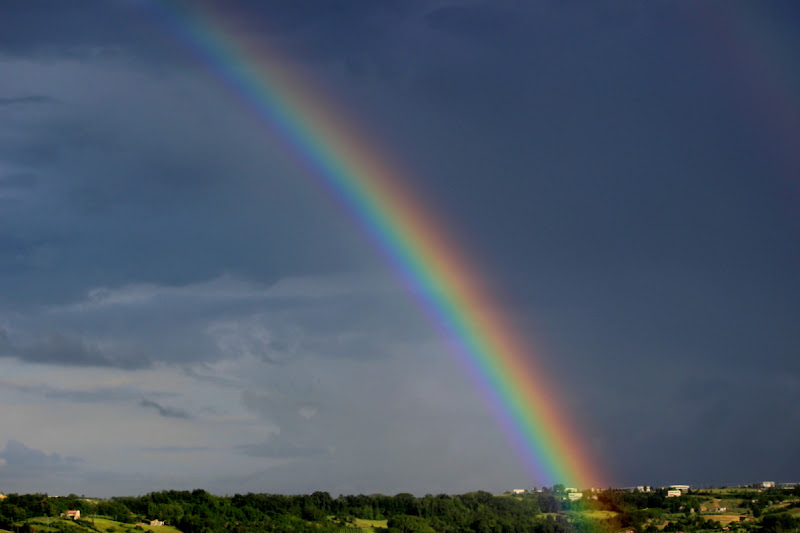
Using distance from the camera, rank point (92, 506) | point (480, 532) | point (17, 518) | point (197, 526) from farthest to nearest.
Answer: point (480, 532), point (92, 506), point (197, 526), point (17, 518)

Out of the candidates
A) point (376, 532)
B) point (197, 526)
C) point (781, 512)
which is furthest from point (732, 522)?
point (197, 526)

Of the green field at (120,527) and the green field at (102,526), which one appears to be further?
the green field at (120,527)

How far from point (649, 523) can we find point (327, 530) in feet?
225

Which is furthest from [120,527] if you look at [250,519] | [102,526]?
[250,519]

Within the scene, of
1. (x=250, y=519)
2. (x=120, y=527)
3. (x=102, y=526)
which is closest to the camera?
(x=102, y=526)

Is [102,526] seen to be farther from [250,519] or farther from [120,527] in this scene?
[250,519]

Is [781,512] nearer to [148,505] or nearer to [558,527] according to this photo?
[558,527]

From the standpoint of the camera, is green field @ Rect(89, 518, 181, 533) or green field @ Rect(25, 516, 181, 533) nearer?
green field @ Rect(25, 516, 181, 533)

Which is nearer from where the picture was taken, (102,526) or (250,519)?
(102,526)

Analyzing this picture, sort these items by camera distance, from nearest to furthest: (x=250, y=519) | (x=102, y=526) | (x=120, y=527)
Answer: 1. (x=102, y=526)
2. (x=120, y=527)
3. (x=250, y=519)

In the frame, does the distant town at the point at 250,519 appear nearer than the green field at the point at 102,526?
No

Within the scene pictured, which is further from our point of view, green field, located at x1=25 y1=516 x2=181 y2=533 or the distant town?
the distant town

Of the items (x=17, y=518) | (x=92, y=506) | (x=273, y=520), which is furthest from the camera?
(x=273, y=520)

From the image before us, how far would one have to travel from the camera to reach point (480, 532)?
7584 inches
